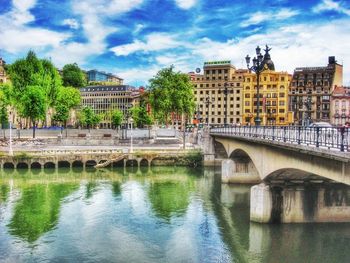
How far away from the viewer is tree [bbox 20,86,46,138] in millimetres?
95062

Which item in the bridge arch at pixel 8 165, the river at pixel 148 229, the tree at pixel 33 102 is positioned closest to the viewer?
the river at pixel 148 229

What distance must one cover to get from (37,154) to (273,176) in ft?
161

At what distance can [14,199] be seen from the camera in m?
44.8

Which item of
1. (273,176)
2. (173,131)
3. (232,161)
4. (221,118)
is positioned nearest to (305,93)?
(221,118)

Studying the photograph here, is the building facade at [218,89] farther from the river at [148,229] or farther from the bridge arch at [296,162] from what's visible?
the bridge arch at [296,162]

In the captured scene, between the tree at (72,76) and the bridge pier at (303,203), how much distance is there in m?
133

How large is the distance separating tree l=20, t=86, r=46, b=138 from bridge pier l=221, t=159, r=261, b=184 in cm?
5602

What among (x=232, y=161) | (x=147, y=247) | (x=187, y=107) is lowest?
(x=147, y=247)

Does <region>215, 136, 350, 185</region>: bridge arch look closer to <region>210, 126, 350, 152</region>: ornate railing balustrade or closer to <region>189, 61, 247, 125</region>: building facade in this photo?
<region>210, 126, 350, 152</region>: ornate railing balustrade

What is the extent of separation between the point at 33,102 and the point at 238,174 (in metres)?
57.8

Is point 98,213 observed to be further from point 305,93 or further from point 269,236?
point 305,93

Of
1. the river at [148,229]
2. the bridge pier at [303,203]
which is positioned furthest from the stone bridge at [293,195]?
the river at [148,229]

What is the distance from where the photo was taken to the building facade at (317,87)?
127 metres

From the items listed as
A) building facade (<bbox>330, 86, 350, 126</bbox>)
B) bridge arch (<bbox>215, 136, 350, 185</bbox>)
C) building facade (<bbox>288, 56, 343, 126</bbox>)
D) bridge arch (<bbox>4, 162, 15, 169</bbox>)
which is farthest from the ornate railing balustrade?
building facade (<bbox>330, 86, 350, 126</bbox>)
